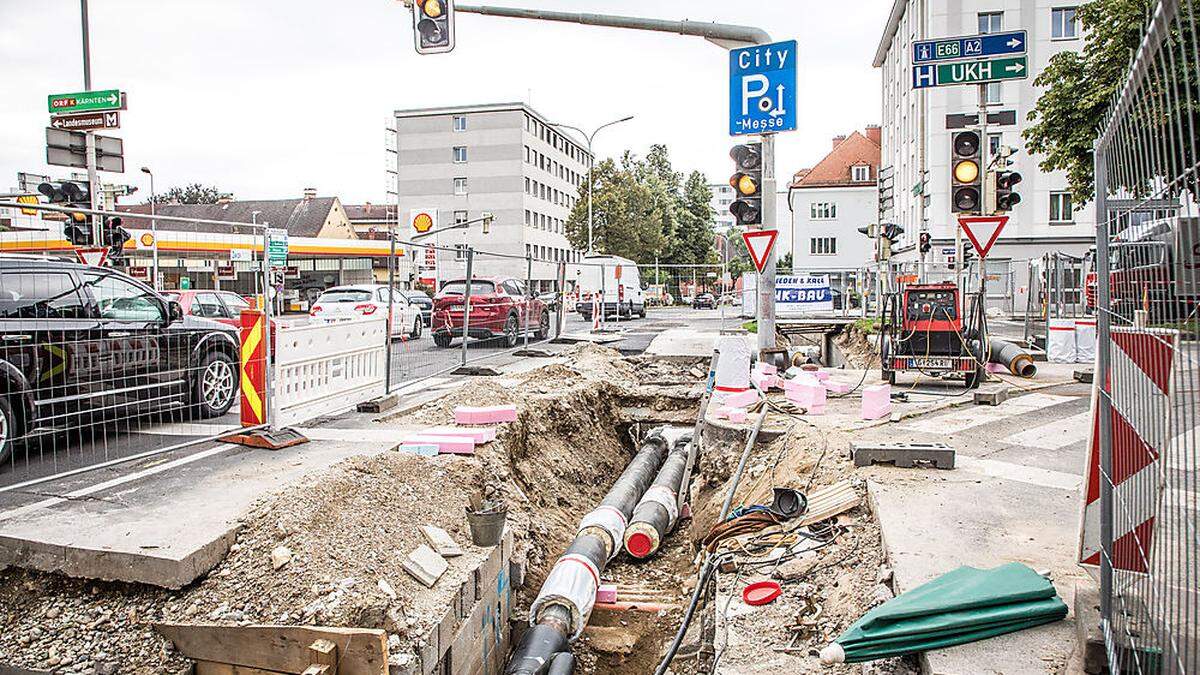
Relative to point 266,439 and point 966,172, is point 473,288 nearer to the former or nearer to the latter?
point 266,439

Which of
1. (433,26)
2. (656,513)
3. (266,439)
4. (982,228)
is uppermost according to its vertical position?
(433,26)

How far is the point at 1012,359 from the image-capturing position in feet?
43.1

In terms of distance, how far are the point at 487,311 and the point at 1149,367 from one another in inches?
617

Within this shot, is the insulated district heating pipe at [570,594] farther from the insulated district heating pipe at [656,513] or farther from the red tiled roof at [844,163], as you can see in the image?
the red tiled roof at [844,163]

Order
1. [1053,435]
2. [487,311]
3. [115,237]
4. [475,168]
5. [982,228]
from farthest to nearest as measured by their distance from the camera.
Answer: [475,168], [487,311], [115,237], [982,228], [1053,435]

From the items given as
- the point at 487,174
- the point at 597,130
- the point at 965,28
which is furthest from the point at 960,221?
the point at 487,174

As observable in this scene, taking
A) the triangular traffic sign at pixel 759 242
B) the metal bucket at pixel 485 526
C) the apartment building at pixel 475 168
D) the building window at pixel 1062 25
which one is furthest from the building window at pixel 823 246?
the metal bucket at pixel 485 526

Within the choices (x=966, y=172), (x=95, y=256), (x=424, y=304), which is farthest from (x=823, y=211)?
(x=95, y=256)

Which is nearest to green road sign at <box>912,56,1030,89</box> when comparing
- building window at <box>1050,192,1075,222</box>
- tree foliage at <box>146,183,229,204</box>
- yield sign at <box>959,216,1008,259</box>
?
yield sign at <box>959,216,1008,259</box>

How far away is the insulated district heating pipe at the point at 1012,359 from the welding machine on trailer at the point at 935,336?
1.34 metres

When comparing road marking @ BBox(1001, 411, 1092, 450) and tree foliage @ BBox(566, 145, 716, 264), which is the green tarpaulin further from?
tree foliage @ BBox(566, 145, 716, 264)

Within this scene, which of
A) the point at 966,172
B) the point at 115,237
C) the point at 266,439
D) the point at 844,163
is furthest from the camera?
the point at 844,163

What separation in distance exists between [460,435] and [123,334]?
3204 mm

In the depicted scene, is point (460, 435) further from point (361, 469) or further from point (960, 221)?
point (960, 221)
